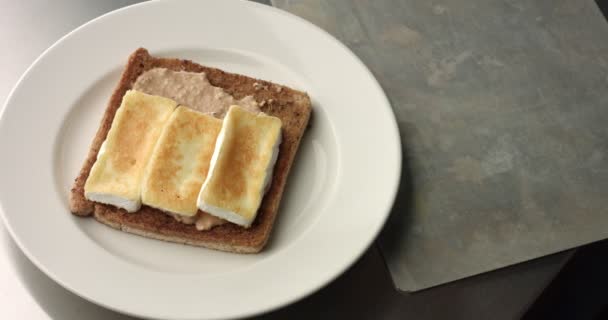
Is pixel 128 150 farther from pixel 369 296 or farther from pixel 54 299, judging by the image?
pixel 369 296

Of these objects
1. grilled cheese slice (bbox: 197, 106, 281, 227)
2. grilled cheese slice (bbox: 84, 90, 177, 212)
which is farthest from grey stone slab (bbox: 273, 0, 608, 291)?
grilled cheese slice (bbox: 84, 90, 177, 212)

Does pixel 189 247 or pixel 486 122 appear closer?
pixel 189 247

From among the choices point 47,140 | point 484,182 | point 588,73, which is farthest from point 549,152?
point 47,140

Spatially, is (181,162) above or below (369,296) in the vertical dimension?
above

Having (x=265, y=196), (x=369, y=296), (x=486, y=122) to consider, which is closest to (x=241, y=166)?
(x=265, y=196)

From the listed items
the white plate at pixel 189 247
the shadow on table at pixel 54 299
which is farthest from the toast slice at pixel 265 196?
the shadow on table at pixel 54 299

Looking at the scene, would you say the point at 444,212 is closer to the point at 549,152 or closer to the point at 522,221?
the point at 522,221

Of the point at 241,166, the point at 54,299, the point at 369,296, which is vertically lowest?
the point at 369,296
